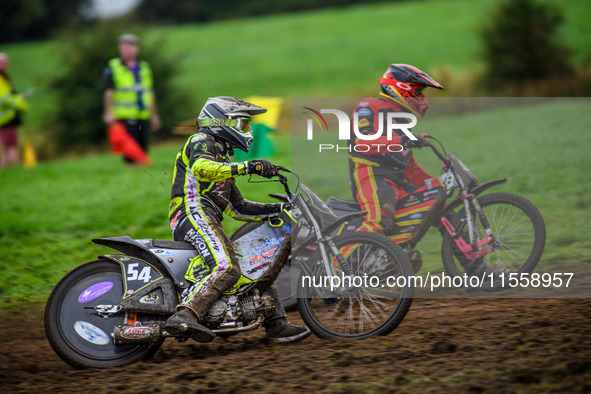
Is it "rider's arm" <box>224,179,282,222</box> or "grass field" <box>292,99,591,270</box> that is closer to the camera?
"rider's arm" <box>224,179,282,222</box>

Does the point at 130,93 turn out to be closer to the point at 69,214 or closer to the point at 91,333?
the point at 69,214

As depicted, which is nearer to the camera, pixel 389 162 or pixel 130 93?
pixel 389 162

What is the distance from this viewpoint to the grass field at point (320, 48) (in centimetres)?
2822

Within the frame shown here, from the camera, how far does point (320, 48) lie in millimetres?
36062

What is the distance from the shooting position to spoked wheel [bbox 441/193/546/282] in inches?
258

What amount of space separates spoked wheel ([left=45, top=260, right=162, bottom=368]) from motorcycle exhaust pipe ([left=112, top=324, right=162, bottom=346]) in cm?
10

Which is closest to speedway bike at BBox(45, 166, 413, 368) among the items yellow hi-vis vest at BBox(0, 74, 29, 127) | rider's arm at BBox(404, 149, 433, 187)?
rider's arm at BBox(404, 149, 433, 187)

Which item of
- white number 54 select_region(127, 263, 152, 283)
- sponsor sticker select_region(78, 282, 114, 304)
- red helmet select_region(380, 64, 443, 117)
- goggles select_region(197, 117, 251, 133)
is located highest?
red helmet select_region(380, 64, 443, 117)

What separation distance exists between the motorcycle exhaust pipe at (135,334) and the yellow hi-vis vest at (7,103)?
10527mm

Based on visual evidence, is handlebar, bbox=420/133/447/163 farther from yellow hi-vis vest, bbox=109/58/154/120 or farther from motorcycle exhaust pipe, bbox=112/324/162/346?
yellow hi-vis vest, bbox=109/58/154/120

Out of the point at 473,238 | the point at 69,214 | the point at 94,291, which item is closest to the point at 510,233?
the point at 473,238

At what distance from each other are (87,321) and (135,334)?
403 mm

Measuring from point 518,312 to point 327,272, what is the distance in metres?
1.72

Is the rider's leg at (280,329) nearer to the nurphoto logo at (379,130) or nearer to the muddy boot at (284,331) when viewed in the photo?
the muddy boot at (284,331)
